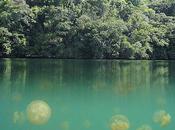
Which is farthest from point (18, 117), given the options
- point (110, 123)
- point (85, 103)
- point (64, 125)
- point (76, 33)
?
point (76, 33)

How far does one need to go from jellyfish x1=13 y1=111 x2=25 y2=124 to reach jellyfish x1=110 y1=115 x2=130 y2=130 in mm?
1999

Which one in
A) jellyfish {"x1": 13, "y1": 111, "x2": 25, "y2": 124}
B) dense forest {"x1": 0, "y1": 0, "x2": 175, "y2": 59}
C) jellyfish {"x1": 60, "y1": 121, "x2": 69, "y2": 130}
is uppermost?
dense forest {"x1": 0, "y1": 0, "x2": 175, "y2": 59}

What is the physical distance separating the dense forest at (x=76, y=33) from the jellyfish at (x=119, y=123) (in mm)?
31437

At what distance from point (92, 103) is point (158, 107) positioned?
6.40 ft

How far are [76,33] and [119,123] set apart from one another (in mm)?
35235

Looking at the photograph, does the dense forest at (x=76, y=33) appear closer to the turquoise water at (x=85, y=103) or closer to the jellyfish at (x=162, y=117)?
the turquoise water at (x=85, y=103)

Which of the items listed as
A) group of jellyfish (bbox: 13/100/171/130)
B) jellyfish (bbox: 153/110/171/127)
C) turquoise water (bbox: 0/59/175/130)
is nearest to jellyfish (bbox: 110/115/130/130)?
group of jellyfish (bbox: 13/100/171/130)

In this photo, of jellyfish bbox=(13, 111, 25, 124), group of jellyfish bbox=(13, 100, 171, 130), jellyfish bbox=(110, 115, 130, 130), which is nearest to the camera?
jellyfish bbox=(110, 115, 130, 130)

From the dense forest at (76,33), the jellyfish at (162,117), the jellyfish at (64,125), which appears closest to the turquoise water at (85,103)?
the jellyfish at (64,125)

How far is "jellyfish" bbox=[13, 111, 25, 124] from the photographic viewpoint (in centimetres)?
855

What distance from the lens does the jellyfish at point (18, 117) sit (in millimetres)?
8552

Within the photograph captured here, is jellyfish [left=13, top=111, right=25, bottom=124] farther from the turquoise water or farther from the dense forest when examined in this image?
the dense forest

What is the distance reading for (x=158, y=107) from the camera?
1148 cm

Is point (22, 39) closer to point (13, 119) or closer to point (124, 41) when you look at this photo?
point (124, 41)
